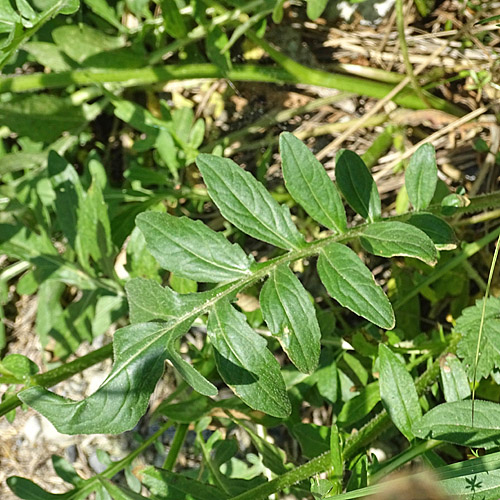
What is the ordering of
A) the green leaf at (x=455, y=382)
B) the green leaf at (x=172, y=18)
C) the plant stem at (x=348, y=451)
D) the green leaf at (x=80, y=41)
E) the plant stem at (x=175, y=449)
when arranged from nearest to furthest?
1. the plant stem at (x=348, y=451)
2. the green leaf at (x=455, y=382)
3. the plant stem at (x=175, y=449)
4. the green leaf at (x=172, y=18)
5. the green leaf at (x=80, y=41)

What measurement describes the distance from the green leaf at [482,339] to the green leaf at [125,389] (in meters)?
0.76

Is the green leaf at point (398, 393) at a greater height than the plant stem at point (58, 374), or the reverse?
the plant stem at point (58, 374)

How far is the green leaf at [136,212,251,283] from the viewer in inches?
69.5

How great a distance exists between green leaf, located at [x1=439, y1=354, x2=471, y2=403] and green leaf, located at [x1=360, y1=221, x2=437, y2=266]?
1.34ft

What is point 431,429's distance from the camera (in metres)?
1.66

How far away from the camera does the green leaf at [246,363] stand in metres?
1.55

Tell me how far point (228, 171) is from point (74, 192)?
87 cm

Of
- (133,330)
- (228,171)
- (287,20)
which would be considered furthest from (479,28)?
(133,330)

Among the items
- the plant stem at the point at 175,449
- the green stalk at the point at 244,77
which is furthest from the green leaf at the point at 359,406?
the green stalk at the point at 244,77

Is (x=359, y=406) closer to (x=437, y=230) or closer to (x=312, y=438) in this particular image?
(x=312, y=438)

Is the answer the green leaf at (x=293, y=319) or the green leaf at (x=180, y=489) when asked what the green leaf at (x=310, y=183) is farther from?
→ the green leaf at (x=180, y=489)

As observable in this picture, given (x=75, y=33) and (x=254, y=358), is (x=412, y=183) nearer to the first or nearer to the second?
(x=254, y=358)

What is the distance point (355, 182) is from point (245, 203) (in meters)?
0.34

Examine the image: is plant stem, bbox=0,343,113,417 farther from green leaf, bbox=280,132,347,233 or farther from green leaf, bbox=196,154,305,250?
green leaf, bbox=280,132,347,233
